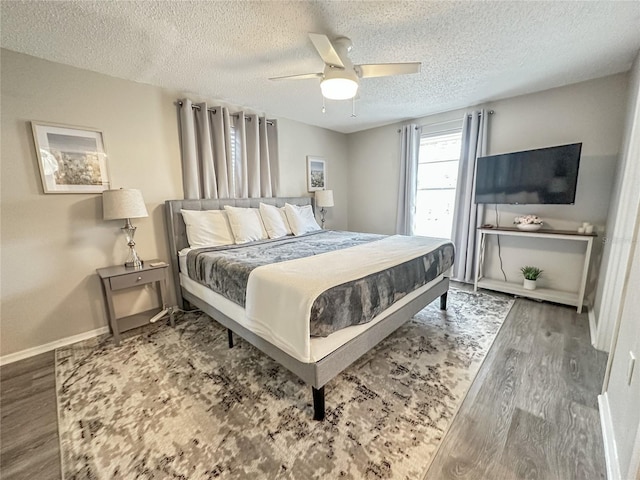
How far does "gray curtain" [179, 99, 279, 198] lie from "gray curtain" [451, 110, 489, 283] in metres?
2.82

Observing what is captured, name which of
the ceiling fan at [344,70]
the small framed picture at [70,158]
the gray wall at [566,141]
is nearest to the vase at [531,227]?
the gray wall at [566,141]

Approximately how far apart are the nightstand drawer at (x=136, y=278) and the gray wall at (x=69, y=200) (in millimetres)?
435

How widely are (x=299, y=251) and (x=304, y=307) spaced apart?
1196 mm

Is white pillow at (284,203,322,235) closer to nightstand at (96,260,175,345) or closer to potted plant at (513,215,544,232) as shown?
nightstand at (96,260,175,345)

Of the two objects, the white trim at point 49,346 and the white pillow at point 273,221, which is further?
the white pillow at point 273,221

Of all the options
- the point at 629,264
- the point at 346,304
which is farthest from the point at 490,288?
the point at 346,304

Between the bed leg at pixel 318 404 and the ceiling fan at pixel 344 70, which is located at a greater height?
the ceiling fan at pixel 344 70

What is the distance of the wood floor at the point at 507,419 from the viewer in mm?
1304

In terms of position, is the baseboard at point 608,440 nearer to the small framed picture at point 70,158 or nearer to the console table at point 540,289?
the console table at point 540,289

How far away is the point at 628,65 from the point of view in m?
2.52

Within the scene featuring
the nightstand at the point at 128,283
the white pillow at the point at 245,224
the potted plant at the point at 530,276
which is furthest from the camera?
the potted plant at the point at 530,276

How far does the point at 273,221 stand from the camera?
3523 mm

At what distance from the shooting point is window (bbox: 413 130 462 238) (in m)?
4.09

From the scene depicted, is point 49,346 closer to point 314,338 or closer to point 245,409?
point 245,409
